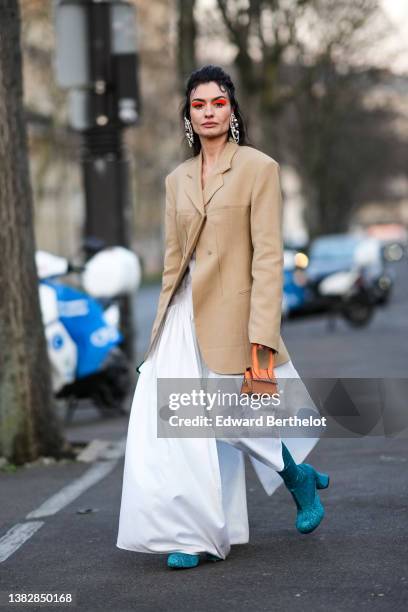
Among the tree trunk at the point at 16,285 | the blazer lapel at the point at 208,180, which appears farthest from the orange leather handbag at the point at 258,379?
the tree trunk at the point at 16,285

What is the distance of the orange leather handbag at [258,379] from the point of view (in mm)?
5098

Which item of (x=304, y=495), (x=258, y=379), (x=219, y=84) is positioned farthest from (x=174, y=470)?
(x=219, y=84)

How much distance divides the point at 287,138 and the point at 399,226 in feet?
295

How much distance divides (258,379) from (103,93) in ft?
27.8

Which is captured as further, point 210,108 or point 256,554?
point 256,554

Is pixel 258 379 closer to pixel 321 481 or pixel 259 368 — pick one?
pixel 259 368

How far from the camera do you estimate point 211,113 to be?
521 cm

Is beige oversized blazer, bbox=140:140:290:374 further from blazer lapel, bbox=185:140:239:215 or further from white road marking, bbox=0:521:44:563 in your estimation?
white road marking, bbox=0:521:44:563

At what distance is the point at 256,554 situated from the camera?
537 centimetres

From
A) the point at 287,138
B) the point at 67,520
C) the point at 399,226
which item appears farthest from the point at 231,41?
the point at 399,226

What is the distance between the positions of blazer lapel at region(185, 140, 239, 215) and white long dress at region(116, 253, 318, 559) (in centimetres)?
23

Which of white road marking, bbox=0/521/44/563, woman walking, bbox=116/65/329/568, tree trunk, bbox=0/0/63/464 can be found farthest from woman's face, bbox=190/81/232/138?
tree trunk, bbox=0/0/63/464

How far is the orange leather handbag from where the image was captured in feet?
16.7

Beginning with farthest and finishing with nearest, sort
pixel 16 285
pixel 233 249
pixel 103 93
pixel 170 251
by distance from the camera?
pixel 103 93 < pixel 16 285 < pixel 170 251 < pixel 233 249
